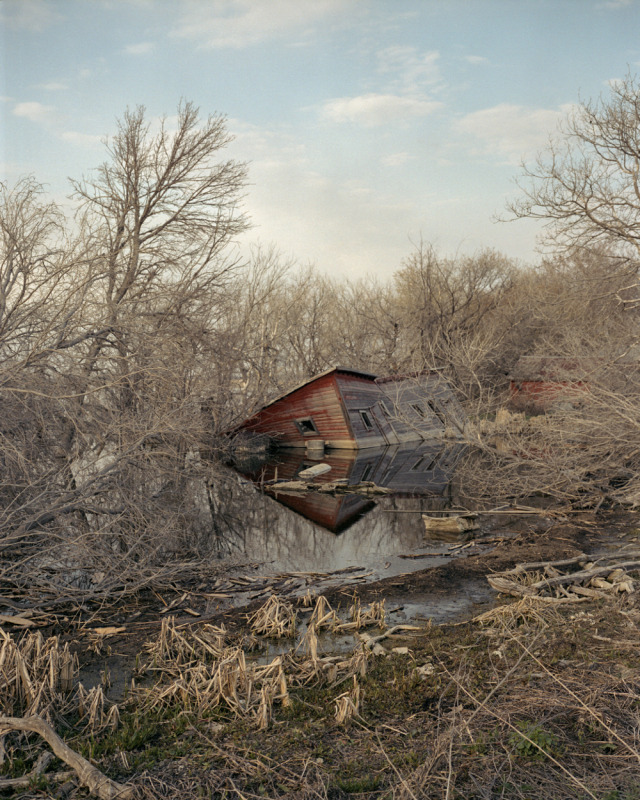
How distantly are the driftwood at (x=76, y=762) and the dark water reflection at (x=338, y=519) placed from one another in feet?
20.4

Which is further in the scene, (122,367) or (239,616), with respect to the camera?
(122,367)

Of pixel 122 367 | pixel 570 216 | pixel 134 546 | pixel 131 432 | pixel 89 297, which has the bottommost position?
pixel 134 546

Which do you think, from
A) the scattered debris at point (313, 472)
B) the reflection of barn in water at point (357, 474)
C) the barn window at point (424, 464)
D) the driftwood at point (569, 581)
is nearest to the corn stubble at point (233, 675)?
the driftwood at point (569, 581)

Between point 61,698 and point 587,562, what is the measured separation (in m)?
7.58

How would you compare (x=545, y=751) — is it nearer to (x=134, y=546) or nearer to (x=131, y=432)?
(x=134, y=546)

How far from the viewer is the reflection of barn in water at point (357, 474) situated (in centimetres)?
1573

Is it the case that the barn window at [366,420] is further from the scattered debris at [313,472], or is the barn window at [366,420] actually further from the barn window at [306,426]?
the scattered debris at [313,472]

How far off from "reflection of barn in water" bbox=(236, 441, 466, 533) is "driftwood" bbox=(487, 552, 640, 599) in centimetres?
540

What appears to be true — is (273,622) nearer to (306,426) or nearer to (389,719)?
(389,719)

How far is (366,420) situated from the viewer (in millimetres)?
27531

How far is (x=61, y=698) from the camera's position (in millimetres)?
5090

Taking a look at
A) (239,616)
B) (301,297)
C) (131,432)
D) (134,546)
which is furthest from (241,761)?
(301,297)

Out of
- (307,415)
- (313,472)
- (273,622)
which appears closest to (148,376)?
(273,622)

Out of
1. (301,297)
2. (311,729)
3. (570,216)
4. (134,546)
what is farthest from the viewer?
(301,297)
